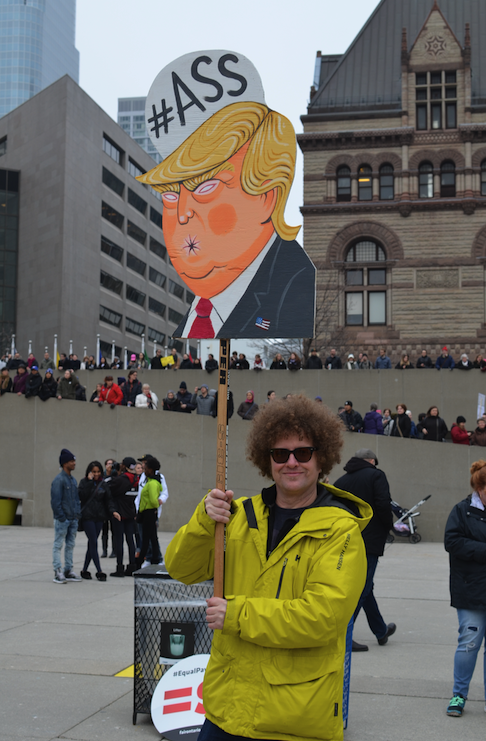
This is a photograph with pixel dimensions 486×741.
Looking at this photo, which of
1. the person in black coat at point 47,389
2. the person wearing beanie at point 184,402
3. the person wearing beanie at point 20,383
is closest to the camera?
the person wearing beanie at point 184,402

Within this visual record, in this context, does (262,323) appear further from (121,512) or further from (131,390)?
(131,390)

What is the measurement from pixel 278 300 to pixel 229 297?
280 mm

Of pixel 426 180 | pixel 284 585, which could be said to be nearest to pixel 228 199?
pixel 284 585

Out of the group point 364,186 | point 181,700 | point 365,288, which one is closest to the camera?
point 181,700

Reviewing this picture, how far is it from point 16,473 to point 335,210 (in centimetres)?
2250

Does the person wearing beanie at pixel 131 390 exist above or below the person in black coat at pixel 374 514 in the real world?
above

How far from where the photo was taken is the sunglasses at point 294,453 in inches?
127

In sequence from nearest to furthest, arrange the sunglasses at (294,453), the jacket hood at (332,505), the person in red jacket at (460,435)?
the jacket hood at (332,505) < the sunglasses at (294,453) < the person in red jacket at (460,435)

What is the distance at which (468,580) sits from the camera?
593 cm

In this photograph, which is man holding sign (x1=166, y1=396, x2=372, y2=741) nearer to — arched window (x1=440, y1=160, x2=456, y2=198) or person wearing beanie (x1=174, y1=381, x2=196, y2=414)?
person wearing beanie (x1=174, y1=381, x2=196, y2=414)

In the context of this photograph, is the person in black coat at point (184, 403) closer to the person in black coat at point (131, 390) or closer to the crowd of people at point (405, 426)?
the person in black coat at point (131, 390)

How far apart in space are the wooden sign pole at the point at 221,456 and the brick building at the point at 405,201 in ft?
113

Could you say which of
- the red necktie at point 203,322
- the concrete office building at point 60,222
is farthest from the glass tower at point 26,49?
the red necktie at point 203,322

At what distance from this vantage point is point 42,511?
910 inches
